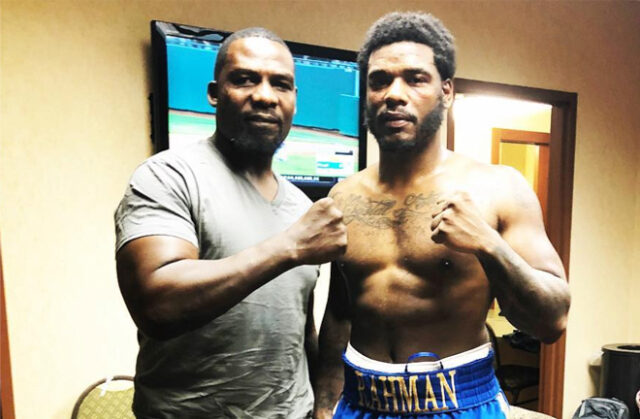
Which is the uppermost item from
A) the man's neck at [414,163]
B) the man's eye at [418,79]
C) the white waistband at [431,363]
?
the man's eye at [418,79]

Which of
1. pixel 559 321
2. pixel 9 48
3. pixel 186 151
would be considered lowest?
pixel 559 321

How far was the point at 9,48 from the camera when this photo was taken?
5.81 ft

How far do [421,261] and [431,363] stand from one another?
0.77 ft

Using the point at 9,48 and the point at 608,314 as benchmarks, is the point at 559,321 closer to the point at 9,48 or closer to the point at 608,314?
the point at 9,48

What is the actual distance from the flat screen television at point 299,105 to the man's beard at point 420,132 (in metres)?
0.94

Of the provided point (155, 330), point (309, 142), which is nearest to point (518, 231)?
point (155, 330)

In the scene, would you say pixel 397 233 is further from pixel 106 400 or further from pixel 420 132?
pixel 106 400

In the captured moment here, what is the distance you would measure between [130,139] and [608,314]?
3254 millimetres

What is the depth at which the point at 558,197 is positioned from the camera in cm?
329

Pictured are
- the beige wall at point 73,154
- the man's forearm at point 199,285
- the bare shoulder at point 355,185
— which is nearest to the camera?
the man's forearm at point 199,285

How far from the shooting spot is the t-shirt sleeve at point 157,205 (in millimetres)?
957

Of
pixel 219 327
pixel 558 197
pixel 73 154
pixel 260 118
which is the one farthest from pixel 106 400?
pixel 558 197

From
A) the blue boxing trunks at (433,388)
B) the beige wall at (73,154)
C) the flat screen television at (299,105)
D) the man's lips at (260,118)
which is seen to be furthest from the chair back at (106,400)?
the man's lips at (260,118)

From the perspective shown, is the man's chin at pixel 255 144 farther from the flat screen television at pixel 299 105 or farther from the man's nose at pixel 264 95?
the flat screen television at pixel 299 105
